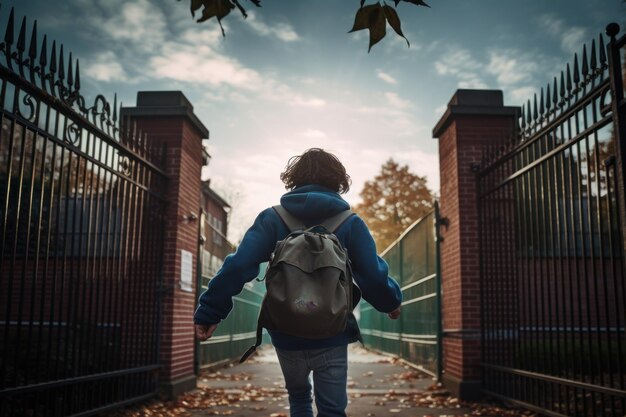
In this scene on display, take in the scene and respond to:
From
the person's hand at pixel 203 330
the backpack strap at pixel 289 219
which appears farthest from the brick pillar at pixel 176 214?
the backpack strap at pixel 289 219

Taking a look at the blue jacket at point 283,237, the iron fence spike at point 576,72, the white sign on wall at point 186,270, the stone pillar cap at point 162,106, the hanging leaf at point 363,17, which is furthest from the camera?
the stone pillar cap at point 162,106

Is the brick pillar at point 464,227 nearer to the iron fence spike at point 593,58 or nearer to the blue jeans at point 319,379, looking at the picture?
the iron fence spike at point 593,58

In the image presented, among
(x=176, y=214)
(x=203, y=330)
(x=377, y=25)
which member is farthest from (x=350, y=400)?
(x=377, y=25)

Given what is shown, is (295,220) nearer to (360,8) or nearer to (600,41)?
(360,8)

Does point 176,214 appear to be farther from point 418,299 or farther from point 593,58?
point 593,58

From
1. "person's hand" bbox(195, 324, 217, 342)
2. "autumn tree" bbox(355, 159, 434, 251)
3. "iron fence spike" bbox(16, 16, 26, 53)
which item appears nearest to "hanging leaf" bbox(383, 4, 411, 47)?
"person's hand" bbox(195, 324, 217, 342)

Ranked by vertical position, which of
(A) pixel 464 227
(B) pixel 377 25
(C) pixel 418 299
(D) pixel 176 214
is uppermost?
(B) pixel 377 25

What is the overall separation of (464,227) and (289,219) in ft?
14.3

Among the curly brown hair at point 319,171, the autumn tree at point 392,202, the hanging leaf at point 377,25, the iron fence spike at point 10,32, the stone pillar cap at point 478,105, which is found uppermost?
the autumn tree at point 392,202

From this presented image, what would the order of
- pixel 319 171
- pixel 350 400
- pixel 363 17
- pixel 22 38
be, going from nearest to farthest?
pixel 363 17
pixel 319 171
pixel 22 38
pixel 350 400

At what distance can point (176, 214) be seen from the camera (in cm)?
684

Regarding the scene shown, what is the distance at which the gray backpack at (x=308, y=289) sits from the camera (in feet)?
7.90

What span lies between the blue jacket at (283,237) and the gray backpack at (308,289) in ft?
0.65

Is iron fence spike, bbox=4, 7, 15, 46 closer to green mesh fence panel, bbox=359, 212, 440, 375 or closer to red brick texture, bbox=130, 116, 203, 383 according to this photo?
red brick texture, bbox=130, 116, 203, 383
